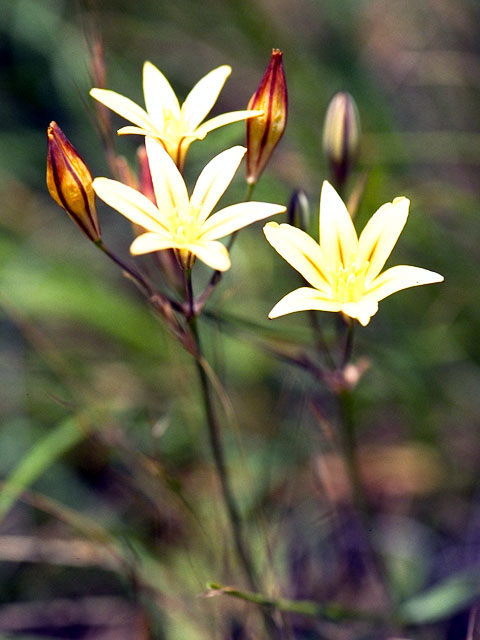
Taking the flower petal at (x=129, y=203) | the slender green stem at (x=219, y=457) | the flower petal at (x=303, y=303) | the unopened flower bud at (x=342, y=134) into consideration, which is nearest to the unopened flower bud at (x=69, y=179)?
the flower petal at (x=129, y=203)

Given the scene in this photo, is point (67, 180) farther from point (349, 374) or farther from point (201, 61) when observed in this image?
point (201, 61)

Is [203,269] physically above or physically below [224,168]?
above

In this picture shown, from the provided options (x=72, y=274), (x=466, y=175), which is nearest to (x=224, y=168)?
(x=72, y=274)

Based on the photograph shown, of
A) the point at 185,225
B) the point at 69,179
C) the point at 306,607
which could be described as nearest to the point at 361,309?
the point at 185,225

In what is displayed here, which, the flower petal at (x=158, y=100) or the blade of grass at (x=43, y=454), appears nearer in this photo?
the flower petal at (x=158, y=100)

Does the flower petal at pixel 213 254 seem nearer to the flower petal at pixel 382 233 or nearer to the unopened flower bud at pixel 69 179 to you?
the unopened flower bud at pixel 69 179

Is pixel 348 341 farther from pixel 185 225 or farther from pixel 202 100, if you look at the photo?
pixel 202 100

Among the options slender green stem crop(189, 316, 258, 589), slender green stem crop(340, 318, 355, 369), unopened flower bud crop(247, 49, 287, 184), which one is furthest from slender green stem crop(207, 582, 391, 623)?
unopened flower bud crop(247, 49, 287, 184)
